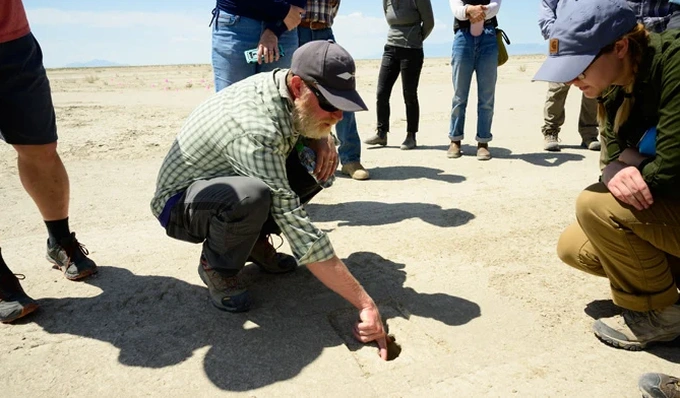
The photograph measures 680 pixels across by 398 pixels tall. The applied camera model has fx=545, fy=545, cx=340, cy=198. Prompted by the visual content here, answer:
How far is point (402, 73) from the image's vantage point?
5707 millimetres

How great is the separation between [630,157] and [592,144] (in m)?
3.75

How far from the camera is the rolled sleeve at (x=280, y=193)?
7.13ft

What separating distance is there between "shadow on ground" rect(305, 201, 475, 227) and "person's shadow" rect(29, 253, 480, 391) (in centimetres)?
75

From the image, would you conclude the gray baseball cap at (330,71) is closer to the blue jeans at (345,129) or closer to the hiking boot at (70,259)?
the hiking boot at (70,259)

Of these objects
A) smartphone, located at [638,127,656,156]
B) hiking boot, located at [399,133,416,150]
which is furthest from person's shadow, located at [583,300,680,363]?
hiking boot, located at [399,133,416,150]

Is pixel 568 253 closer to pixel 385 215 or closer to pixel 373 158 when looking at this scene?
pixel 385 215

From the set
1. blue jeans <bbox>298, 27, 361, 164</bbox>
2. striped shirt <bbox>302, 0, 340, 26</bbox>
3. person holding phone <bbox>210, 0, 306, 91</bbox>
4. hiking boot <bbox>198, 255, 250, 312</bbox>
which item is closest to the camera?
hiking boot <bbox>198, 255, 250, 312</bbox>

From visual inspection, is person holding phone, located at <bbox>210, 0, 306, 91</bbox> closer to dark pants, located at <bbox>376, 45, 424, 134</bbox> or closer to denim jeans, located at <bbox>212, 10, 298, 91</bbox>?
denim jeans, located at <bbox>212, 10, 298, 91</bbox>

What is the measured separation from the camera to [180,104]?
10539 mm

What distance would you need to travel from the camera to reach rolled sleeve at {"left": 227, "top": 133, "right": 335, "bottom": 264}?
7.13ft

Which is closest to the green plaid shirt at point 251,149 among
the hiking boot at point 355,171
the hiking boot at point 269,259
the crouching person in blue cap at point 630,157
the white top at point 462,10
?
the hiking boot at point 269,259

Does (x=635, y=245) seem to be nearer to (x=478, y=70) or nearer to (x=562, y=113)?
(x=478, y=70)

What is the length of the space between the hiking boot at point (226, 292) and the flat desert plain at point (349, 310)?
0.06 meters

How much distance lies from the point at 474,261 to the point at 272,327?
127 cm
